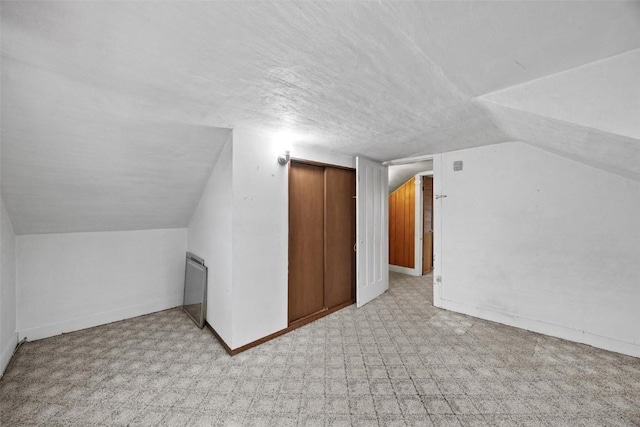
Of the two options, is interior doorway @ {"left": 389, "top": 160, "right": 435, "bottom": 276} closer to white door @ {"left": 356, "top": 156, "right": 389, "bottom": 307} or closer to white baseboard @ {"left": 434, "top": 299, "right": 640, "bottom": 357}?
white door @ {"left": 356, "top": 156, "right": 389, "bottom": 307}

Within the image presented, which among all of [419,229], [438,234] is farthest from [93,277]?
[419,229]

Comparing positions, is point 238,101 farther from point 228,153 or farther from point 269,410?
point 269,410

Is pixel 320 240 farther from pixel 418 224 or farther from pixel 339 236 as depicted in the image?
pixel 418 224

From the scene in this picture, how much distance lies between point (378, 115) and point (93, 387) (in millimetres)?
3030

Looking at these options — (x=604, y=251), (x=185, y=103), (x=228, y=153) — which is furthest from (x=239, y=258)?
(x=604, y=251)

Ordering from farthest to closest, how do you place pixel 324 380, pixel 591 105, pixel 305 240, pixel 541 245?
pixel 305 240 < pixel 541 245 < pixel 324 380 < pixel 591 105

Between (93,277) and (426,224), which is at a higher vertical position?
(426,224)

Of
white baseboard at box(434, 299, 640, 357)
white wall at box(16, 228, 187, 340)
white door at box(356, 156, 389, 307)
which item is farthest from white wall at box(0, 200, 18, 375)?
white baseboard at box(434, 299, 640, 357)

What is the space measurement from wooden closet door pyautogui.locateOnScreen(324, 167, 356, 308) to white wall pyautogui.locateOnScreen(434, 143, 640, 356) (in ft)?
4.00

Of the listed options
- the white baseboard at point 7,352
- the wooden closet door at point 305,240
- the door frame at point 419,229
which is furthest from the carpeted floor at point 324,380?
the door frame at point 419,229

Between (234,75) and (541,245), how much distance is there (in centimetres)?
339

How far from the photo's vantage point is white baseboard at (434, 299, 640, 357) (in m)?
2.26

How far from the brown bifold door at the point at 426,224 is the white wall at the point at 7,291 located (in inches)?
223

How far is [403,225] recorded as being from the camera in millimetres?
5227
